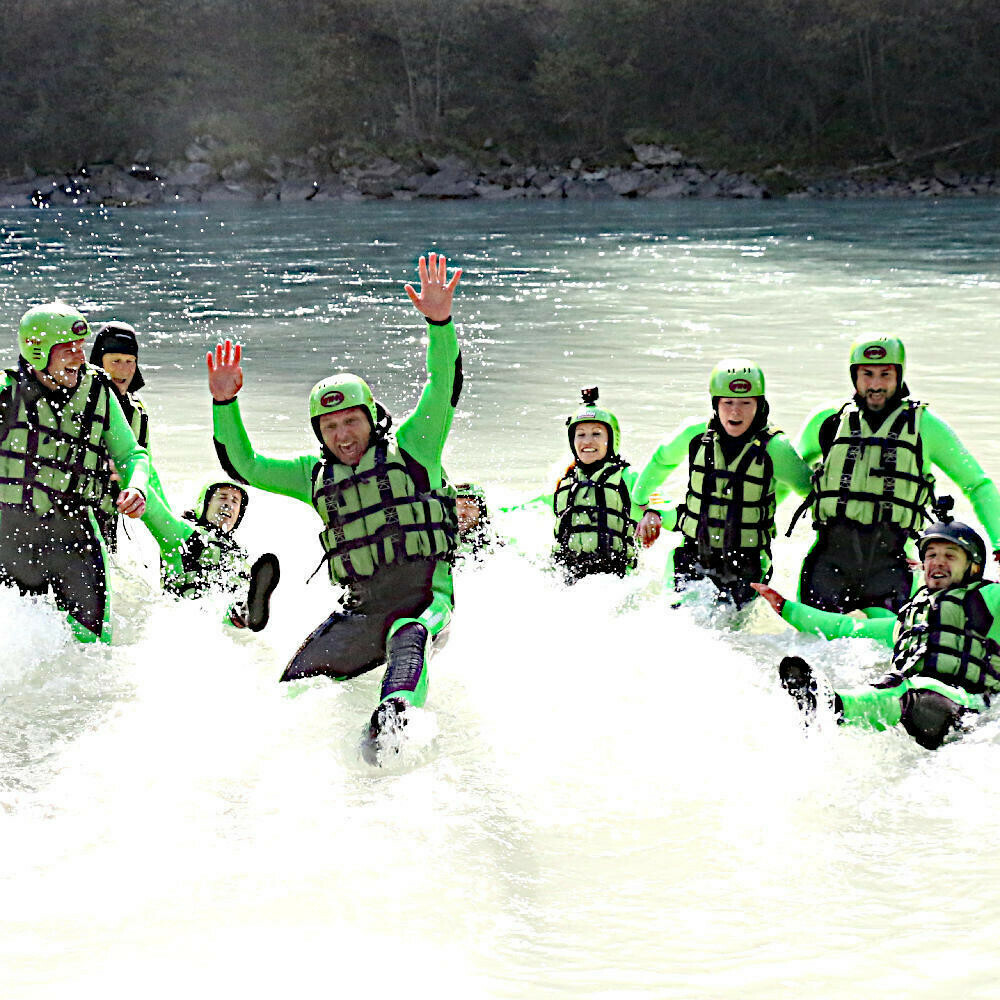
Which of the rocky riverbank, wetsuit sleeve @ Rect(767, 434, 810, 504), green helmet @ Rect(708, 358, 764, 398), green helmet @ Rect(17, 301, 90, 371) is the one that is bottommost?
wetsuit sleeve @ Rect(767, 434, 810, 504)

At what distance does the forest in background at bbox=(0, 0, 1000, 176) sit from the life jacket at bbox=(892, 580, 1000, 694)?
40.7m

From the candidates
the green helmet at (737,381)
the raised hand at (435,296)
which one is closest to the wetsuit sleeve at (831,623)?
the green helmet at (737,381)

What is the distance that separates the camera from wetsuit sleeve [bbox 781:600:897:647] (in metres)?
5.73

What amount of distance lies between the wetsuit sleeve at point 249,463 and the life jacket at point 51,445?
88cm

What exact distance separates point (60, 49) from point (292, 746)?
53.4 metres

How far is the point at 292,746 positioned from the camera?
16.8 ft

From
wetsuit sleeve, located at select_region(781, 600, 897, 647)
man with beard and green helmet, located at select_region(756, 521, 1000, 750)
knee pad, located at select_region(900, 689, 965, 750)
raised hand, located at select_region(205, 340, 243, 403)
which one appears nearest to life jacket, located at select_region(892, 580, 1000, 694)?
man with beard and green helmet, located at select_region(756, 521, 1000, 750)

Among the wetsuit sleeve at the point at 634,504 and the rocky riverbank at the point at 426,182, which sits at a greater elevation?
the rocky riverbank at the point at 426,182

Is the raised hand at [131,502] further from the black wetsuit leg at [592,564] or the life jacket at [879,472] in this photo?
the life jacket at [879,472]

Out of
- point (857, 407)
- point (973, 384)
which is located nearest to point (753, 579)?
point (857, 407)

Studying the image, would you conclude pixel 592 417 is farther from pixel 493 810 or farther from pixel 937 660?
pixel 493 810

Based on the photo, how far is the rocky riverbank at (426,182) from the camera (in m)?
40.3

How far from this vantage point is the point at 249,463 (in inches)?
205

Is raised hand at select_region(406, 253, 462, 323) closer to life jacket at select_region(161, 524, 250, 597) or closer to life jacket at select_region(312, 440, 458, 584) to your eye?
life jacket at select_region(312, 440, 458, 584)
